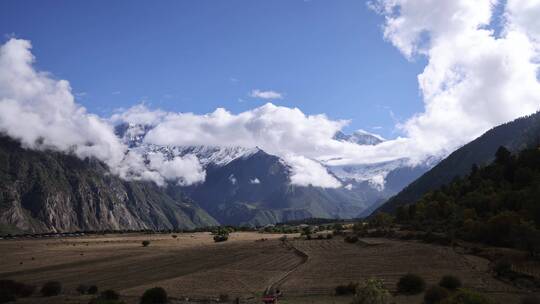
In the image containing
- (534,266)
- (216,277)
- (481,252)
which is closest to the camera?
(534,266)

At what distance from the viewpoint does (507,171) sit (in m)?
139

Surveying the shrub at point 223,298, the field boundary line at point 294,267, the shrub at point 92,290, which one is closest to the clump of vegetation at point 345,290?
the field boundary line at point 294,267

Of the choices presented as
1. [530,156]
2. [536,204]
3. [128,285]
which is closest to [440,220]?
[530,156]

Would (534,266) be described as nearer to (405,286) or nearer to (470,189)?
(405,286)

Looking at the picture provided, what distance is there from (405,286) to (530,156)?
95048 mm

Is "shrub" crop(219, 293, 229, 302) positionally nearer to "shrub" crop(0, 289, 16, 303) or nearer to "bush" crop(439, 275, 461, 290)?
"bush" crop(439, 275, 461, 290)

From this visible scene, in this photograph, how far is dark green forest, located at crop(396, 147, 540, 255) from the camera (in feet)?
291

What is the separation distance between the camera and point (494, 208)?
110 m

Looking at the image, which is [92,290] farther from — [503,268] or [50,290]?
[503,268]

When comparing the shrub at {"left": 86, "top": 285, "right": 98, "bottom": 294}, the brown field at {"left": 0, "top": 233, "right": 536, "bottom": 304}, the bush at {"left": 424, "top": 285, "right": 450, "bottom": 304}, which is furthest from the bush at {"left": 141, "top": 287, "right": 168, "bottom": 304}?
the bush at {"left": 424, "top": 285, "right": 450, "bottom": 304}

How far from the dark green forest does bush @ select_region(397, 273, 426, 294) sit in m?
25.4

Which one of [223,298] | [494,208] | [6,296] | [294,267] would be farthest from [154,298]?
[494,208]

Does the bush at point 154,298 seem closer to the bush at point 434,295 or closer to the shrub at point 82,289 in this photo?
the shrub at point 82,289

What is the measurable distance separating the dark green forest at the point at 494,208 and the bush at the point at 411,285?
83.3 ft
